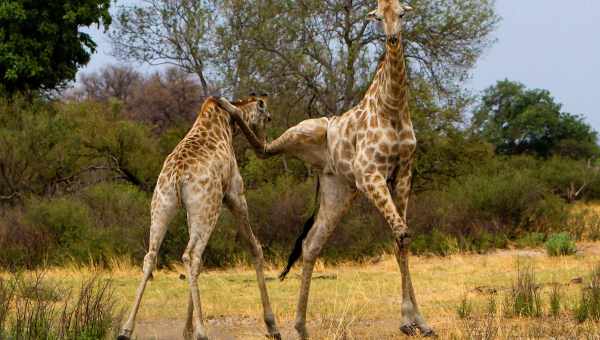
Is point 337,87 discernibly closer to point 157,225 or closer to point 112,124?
point 112,124

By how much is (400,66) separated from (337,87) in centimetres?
1587

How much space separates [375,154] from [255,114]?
1.70m

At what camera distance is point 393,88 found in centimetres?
667

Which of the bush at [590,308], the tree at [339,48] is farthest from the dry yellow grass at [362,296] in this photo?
the tree at [339,48]

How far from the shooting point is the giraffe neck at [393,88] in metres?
6.57

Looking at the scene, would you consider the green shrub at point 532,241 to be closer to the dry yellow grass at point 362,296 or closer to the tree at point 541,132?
the dry yellow grass at point 362,296

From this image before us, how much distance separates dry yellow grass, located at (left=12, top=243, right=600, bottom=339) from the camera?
7.08 metres

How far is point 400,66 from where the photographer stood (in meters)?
6.64

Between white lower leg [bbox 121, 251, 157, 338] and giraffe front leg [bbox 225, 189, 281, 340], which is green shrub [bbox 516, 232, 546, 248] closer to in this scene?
giraffe front leg [bbox 225, 189, 281, 340]

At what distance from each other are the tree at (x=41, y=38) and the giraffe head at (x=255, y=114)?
52.9 feet

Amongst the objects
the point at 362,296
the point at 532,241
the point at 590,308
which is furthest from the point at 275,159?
the point at 590,308

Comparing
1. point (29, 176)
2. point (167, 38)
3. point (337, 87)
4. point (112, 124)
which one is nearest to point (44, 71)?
point (112, 124)

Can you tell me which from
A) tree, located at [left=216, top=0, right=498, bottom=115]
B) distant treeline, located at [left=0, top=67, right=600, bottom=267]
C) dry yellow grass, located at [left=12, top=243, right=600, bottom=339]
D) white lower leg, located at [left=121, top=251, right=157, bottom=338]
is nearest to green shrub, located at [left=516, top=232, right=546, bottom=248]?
distant treeline, located at [left=0, top=67, right=600, bottom=267]

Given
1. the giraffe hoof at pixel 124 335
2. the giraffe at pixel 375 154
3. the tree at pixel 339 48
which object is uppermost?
the tree at pixel 339 48
